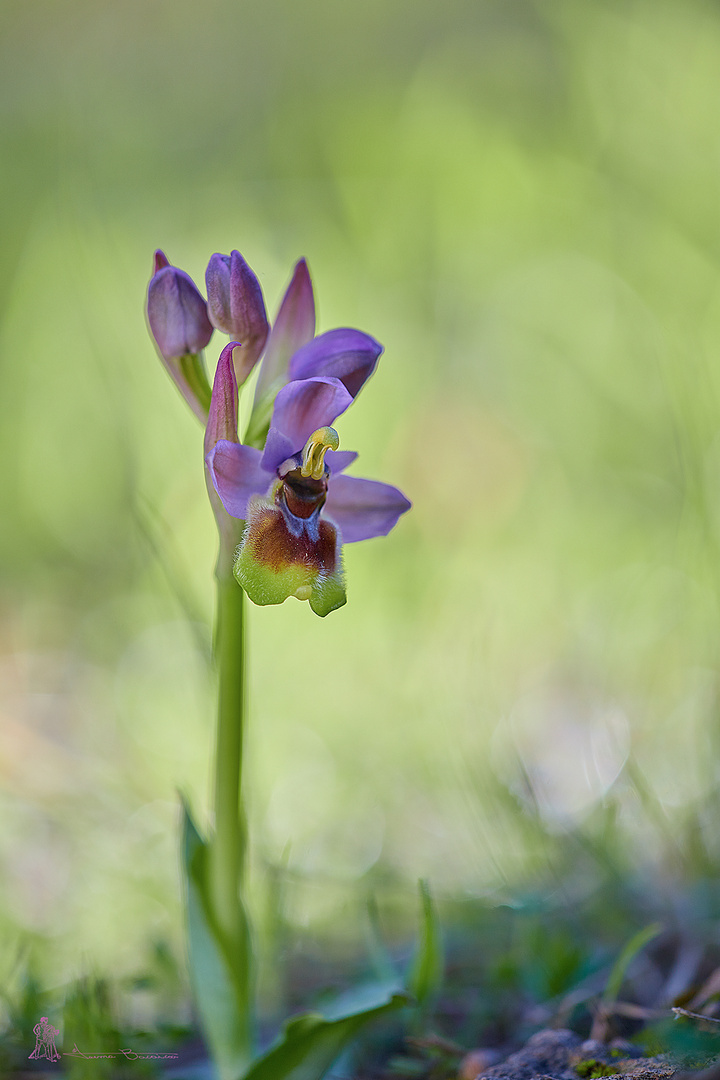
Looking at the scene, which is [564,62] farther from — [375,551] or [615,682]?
[615,682]

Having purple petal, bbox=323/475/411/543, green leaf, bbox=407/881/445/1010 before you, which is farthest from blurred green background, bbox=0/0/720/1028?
purple petal, bbox=323/475/411/543

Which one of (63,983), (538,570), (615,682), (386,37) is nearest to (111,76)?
(386,37)

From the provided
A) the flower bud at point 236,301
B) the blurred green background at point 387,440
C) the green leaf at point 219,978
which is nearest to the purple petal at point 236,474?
the flower bud at point 236,301

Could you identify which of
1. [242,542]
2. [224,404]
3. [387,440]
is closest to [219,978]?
[242,542]

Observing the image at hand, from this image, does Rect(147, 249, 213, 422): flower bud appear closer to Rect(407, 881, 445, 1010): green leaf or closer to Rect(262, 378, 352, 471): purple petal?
Rect(262, 378, 352, 471): purple petal

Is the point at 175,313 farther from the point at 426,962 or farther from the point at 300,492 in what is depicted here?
the point at 426,962

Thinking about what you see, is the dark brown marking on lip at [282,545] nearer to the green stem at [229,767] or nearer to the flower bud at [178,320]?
the green stem at [229,767]
